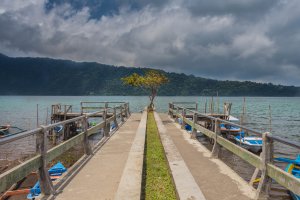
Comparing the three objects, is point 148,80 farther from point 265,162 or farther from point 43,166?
point 265,162

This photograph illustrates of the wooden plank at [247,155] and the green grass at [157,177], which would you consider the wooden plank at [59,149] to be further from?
the wooden plank at [247,155]

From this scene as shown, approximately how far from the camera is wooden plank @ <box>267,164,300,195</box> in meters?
4.44

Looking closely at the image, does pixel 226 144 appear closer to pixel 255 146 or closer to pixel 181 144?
pixel 181 144

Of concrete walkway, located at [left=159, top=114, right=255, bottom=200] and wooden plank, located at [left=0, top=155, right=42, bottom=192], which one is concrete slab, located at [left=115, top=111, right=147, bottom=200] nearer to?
concrete walkway, located at [left=159, top=114, right=255, bottom=200]

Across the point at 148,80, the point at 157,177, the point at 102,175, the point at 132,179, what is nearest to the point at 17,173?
the point at 132,179

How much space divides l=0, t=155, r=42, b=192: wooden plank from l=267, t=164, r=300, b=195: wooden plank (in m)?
4.21

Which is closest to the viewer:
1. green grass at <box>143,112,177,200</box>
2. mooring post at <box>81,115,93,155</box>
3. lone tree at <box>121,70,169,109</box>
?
green grass at <box>143,112,177,200</box>

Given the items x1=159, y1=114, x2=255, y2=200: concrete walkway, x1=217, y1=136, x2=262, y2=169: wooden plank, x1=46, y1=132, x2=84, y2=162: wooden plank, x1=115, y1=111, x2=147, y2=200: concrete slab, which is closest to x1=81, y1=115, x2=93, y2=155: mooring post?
x1=46, y1=132, x2=84, y2=162: wooden plank

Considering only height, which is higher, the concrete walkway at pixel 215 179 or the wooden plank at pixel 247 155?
the wooden plank at pixel 247 155

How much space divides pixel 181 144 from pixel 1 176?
28.0 ft

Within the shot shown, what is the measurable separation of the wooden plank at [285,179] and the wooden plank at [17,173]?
4212 millimetres

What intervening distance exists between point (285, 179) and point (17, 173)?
4312 millimetres

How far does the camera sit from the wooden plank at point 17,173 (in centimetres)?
435

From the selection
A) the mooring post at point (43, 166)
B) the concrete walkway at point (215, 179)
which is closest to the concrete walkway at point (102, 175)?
the mooring post at point (43, 166)
